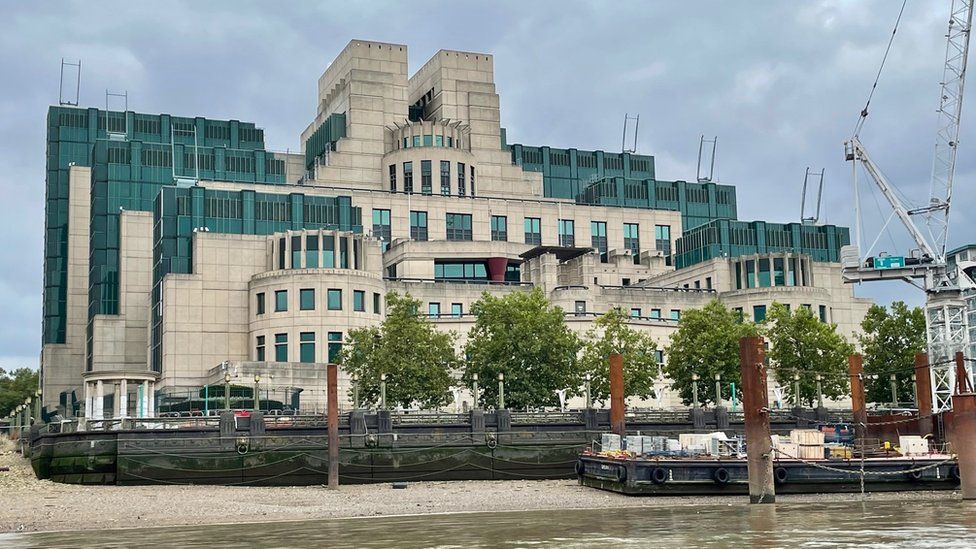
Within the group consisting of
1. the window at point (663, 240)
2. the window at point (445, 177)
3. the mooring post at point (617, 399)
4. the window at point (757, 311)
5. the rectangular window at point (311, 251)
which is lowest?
the mooring post at point (617, 399)

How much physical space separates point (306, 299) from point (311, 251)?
5.33 m

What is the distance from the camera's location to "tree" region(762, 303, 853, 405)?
107 meters

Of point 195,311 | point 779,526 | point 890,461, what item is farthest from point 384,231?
point 779,526

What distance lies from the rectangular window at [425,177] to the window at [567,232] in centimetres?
1890

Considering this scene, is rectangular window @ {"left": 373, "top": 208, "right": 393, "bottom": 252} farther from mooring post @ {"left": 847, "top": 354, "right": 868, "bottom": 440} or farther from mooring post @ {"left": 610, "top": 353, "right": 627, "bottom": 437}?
mooring post @ {"left": 847, "top": 354, "right": 868, "bottom": 440}

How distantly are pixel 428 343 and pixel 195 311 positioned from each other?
111 ft

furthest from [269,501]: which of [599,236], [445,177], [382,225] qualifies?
[599,236]

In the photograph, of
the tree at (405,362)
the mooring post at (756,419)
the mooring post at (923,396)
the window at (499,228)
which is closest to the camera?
the mooring post at (756,419)

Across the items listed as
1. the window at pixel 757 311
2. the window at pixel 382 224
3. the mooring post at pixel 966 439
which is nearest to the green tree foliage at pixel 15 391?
the window at pixel 382 224

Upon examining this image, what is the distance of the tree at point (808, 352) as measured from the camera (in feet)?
352

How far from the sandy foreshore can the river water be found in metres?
2.94

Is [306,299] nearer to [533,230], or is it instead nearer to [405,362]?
[405,362]

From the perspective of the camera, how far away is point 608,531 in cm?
4497

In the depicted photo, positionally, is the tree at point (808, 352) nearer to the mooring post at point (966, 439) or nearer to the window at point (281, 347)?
the window at point (281, 347)
